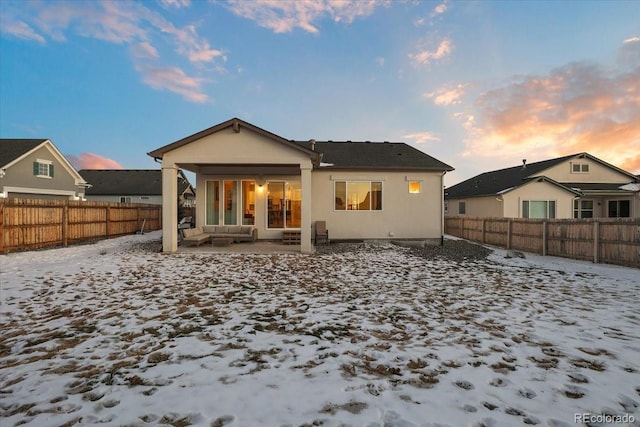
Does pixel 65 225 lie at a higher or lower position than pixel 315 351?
higher

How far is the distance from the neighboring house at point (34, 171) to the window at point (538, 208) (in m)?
32.0

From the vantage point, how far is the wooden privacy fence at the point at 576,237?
332 inches

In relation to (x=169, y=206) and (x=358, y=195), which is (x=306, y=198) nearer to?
(x=358, y=195)

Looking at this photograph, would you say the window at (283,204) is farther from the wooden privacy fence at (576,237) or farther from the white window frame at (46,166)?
the white window frame at (46,166)

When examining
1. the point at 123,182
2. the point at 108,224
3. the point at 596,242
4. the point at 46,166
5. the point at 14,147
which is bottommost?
the point at 596,242

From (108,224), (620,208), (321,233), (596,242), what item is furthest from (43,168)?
(620,208)

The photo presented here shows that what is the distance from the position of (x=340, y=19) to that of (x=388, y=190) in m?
7.70

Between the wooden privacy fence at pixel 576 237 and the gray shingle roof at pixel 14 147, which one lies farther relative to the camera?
the gray shingle roof at pixel 14 147

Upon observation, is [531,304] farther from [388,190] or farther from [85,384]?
[388,190]

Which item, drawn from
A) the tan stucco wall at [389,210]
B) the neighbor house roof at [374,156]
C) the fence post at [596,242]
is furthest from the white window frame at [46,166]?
the fence post at [596,242]

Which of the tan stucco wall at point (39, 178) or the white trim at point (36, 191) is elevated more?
the tan stucco wall at point (39, 178)

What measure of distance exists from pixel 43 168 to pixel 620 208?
41.6 meters

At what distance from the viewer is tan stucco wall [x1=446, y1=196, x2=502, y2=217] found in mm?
19672

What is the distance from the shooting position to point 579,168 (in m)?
22.0
